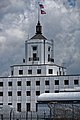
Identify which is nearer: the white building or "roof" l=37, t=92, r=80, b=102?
"roof" l=37, t=92, r=80, b=102

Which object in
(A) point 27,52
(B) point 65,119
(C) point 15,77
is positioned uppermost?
(A) point 27,52

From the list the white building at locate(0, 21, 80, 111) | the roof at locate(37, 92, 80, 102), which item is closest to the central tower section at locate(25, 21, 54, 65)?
the white building at locate(0, 21, 80, 111)

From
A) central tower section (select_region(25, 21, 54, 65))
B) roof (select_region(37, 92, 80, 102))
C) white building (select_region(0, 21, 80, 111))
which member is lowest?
roof (select_region(37, 92, 80, 102))

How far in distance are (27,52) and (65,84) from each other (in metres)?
17.3

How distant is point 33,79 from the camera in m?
120

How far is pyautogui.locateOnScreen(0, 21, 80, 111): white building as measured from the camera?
118 meters

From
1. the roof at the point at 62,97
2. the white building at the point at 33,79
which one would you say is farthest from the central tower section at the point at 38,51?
the roof at the point at 62,97

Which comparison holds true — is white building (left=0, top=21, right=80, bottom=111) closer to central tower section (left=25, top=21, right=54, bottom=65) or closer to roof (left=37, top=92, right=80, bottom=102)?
central tower section (left=25, top=21, right=54, bottom=65)

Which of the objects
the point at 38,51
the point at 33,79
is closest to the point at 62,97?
the point at 33,79

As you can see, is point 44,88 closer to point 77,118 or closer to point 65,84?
point 65,84

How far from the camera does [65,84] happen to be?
386 ft

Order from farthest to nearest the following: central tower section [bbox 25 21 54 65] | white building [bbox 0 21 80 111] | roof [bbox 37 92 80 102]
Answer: central tower section [bbox 25 21 54 65] < white building [bbox 0 21 80 111] < roof [bbox 37 92 80 102]

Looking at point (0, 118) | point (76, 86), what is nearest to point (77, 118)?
point (0, 118)

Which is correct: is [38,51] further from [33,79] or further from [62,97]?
[62,97]
